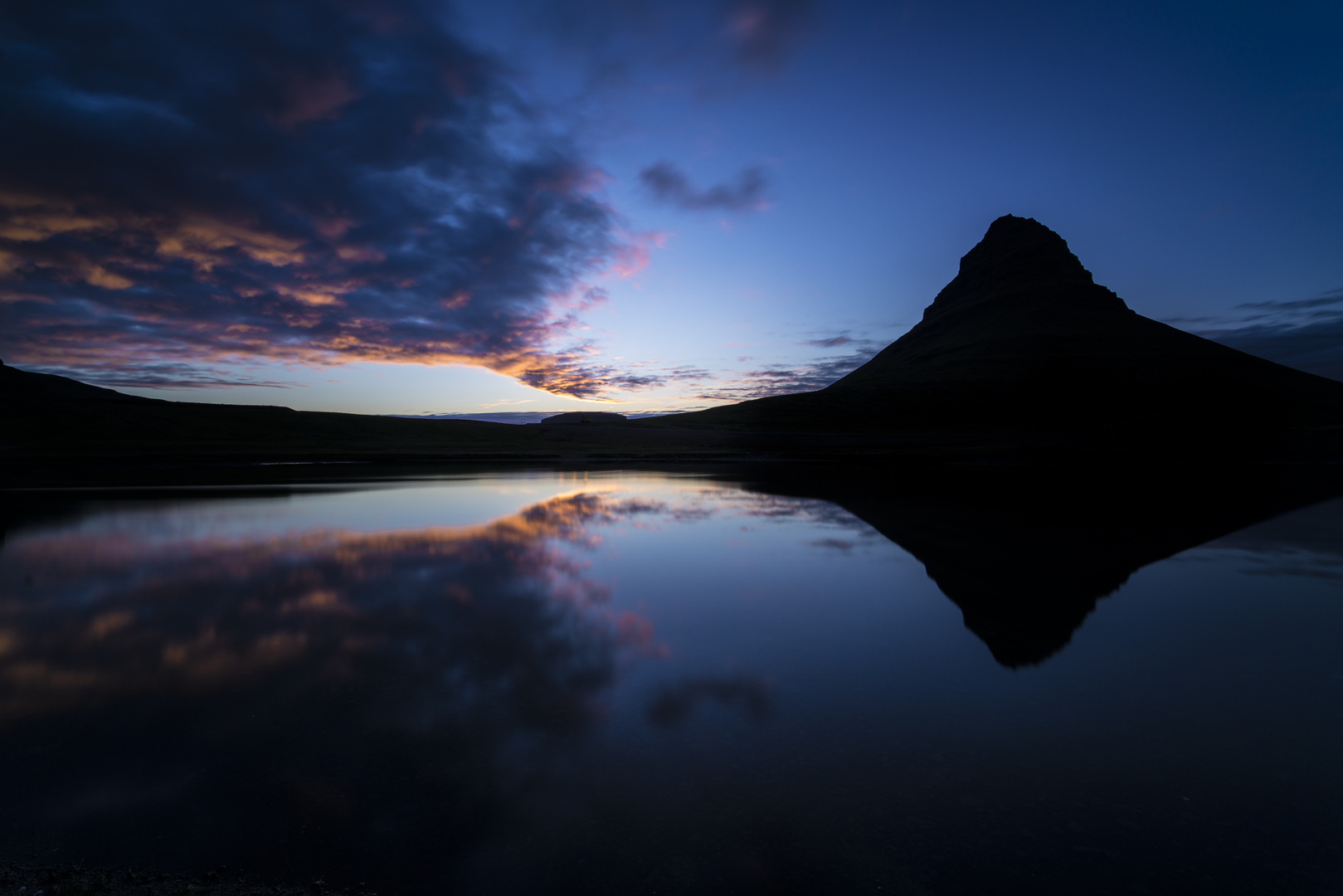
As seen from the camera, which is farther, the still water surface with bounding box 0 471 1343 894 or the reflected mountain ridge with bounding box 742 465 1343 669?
the reflected mountain ridge with bounding box 742 465 1343 669

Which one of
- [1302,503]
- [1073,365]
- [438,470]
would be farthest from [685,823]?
[1073,365]

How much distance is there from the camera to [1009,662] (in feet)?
27.5

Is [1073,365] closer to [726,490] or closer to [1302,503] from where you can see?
[1302,503]

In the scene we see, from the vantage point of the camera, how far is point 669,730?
6.35 m

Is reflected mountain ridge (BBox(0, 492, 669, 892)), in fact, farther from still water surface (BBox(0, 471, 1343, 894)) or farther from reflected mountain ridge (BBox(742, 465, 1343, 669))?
reflected mountain ridge (BBox(742, 465, 1343, 669))

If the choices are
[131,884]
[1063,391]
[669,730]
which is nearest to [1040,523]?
[669,730]

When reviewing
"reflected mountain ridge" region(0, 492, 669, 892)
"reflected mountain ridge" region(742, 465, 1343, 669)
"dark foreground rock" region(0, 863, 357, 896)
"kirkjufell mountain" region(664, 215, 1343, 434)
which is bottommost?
"reflected mountain ridge" region(0, 492, 669, 892)

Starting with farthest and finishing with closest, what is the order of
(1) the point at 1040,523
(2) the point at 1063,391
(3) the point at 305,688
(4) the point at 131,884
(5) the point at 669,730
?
(2) the point at 1063,391 < (1) the point at 1040,523 < (3) the point at 305,688 < (5) the point at 669,730 < (4) the point at 131,884

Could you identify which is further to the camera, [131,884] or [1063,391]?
[1063,391]

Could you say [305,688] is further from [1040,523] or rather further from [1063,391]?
[1063,391]

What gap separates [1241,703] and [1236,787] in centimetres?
240

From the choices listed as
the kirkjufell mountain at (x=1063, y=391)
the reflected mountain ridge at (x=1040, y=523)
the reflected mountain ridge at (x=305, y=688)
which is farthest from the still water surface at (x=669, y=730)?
the kirkjufell mountain at (x=1063, y=391)

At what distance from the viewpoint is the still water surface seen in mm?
4398

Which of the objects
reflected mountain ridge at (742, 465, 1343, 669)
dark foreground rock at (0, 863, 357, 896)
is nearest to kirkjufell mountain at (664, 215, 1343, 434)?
reflected mountain ridge at (742, 465, 1343, 669)
